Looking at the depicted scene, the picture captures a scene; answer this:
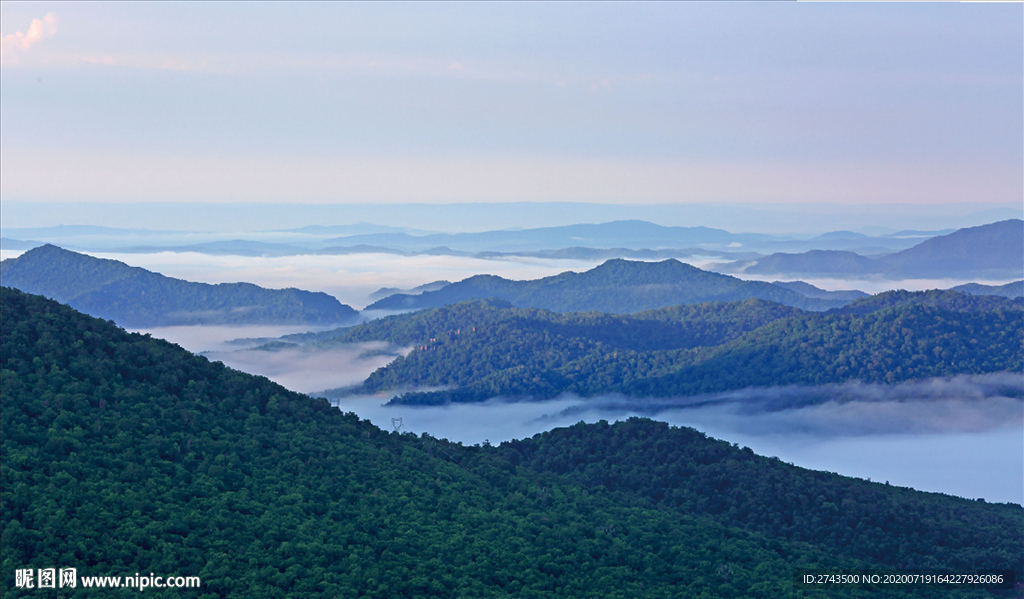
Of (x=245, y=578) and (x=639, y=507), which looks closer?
(x=245, y=578)

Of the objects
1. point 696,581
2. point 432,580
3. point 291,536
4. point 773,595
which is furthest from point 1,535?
point 773,595

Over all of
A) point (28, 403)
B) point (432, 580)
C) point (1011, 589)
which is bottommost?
point (1011, 589)

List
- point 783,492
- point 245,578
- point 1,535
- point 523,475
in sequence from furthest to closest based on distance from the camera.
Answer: point 783,492, point 523,475, point 245,578, point 1,535

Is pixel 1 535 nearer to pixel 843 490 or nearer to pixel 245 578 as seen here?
pixel 245 578

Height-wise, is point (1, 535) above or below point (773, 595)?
above

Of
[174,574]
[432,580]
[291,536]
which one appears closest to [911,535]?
[432,580]

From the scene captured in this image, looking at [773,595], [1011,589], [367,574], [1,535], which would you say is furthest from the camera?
[1011,589]
